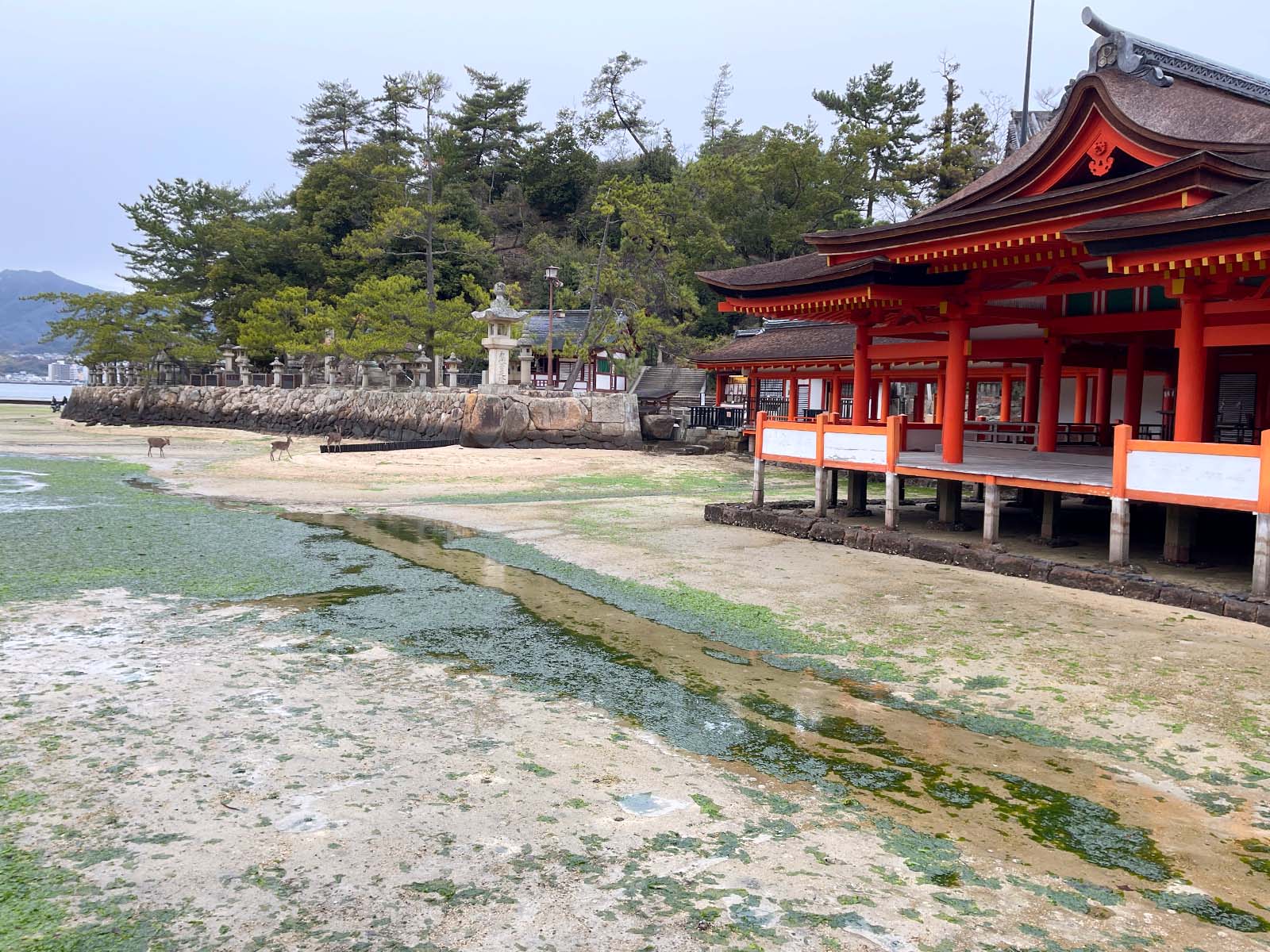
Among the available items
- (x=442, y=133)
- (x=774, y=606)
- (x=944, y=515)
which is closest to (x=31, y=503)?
(x=774, y=606)

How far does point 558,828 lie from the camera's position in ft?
14.2

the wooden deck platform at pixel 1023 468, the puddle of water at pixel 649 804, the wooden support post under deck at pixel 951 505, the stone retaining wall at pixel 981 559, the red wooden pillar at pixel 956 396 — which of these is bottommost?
the puddle of water at pixel 649 804

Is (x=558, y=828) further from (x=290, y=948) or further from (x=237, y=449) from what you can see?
Result: (x=237, y=449)

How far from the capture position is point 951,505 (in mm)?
14242

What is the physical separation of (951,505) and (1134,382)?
4.09 m

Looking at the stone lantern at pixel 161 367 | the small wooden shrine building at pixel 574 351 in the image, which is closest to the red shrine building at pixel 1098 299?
the small wooden shrine building at pixel 574 351

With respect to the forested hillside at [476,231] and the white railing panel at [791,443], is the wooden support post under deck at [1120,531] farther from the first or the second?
the forested hillside at [476,231]

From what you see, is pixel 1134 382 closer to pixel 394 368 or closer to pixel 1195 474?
pixel 1195 474

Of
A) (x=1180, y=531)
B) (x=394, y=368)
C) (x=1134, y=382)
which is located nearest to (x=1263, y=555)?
(x=1180, y=531)

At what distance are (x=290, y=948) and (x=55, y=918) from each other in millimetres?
967

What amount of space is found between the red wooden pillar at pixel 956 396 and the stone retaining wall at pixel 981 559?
62.1 inches

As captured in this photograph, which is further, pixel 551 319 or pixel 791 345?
pixel 551 319

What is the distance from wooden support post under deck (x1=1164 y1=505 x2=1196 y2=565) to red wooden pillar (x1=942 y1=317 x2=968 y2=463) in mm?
3303

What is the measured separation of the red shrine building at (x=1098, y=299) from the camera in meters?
9.50
